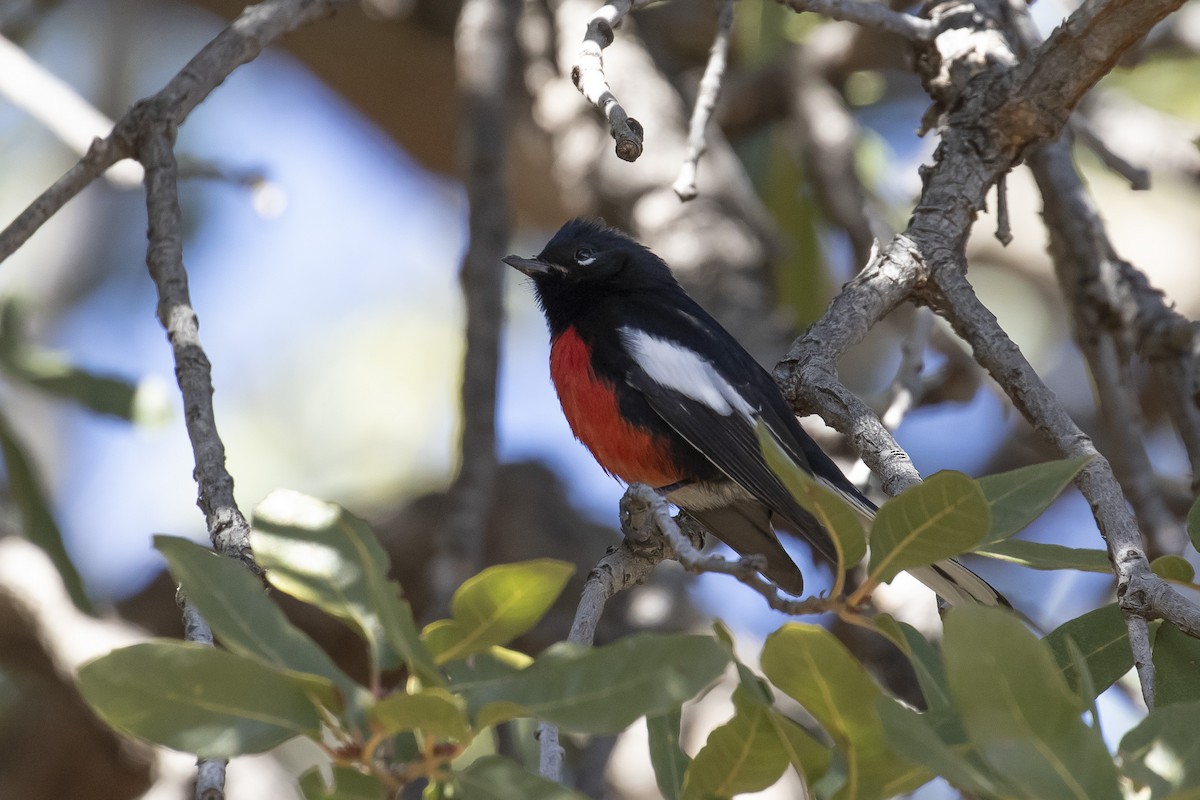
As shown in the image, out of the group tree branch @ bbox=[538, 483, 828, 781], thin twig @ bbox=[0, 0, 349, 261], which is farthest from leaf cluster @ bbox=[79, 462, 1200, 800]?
thin twig @ bbox=[0, 0, 349, 261]

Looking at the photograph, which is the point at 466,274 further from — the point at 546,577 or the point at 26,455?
the point at 546,577

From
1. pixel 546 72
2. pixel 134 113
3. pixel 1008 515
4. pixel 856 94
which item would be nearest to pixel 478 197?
pixel 546 72

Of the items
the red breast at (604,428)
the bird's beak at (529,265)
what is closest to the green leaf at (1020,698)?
the red breast at (604,428)

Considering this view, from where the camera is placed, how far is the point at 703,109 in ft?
9.25

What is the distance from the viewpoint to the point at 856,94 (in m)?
5.67

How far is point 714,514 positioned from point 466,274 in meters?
1.24

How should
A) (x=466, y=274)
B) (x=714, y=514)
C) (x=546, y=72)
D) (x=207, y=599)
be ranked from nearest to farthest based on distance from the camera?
(x=207, y=599) < (x=714, y=514) < (x=466, y=274) < (x=546, y=72)

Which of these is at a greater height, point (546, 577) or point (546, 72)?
point (546, 72)

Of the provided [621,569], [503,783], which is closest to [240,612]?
[503,783]

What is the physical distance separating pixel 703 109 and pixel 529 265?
4.27 feet

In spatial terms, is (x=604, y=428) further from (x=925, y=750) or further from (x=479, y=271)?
(x=925, y=750)

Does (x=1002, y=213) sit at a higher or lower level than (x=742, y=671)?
higher

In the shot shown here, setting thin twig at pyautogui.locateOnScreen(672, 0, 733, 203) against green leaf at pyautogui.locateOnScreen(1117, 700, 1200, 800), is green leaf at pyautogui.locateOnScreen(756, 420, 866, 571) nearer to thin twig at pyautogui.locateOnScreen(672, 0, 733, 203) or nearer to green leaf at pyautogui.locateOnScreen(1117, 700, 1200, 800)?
green leaf at pyautogui.locateOnScreen(1117, 700, 1200, 800)

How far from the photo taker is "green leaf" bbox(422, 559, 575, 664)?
1.41 metres
